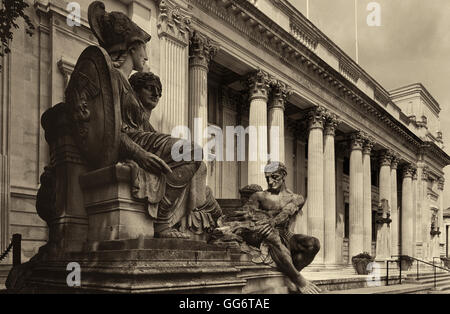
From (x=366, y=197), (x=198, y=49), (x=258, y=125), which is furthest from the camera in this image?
(x=366, y=197)

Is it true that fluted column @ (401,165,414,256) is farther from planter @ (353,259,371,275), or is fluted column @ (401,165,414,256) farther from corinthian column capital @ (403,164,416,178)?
planter @ (353,259,371,275)

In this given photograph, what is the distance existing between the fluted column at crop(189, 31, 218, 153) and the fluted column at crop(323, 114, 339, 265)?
11041mm

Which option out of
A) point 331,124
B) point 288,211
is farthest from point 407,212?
point 288,211

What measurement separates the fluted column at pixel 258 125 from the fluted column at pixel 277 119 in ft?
2.98

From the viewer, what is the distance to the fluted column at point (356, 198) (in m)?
30.8

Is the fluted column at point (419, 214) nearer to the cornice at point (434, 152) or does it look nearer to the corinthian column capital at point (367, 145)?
the cornice at point (434, 152)

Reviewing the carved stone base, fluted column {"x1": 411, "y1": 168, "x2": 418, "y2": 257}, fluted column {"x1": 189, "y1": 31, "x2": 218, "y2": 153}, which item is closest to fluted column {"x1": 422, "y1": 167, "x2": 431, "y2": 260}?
fluted column {"x1": 411, "y1": 168, "x2": 418, "y2": 257}

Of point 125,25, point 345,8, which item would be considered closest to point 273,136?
point 345,8

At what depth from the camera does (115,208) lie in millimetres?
5133

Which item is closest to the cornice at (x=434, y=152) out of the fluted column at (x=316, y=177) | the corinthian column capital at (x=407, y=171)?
the corinthian column capital at (x=407, y=171)

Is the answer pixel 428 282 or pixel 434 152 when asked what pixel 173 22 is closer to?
pixel 428 282

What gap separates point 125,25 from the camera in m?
6.06

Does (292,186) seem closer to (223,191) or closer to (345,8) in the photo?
(223,191)

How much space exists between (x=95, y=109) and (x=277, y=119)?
18608mm
